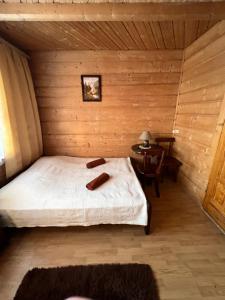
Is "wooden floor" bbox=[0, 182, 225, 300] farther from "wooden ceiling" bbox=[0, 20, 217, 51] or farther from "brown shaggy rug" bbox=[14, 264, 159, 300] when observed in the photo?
"wooden ceiling" bbox=[0, 20, 217, 51]

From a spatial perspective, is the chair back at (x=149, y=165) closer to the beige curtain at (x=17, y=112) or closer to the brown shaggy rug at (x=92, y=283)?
the brown shaggy rug at (x=92, y=283)

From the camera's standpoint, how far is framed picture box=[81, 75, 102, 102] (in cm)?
292

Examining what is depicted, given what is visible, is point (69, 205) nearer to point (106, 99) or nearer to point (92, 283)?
point (92, 283)

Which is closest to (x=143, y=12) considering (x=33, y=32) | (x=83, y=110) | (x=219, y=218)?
(x=33, y=32)

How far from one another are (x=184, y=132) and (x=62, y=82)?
2431 millimetres

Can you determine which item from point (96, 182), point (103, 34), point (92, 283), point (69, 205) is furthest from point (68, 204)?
point (103, 34)

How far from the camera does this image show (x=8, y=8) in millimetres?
1505

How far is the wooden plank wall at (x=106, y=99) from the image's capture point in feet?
9.37

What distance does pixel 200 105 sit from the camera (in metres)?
2.40

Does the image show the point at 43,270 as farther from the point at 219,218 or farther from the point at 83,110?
the point at 83,110

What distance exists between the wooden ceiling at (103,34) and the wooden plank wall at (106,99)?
0.19 metres

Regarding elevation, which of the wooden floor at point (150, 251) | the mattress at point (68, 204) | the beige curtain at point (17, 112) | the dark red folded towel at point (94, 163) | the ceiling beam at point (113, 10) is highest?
the ceiling beam at point (113, 10)

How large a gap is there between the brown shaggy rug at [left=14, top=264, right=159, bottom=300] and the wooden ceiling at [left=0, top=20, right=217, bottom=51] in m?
2.65

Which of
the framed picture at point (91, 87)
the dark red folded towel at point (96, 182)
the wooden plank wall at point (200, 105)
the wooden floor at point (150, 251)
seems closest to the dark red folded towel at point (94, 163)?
the dark red folded towel at point (96, 182)
